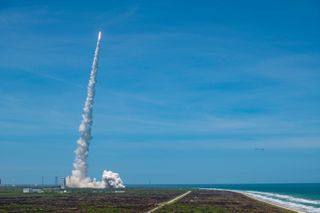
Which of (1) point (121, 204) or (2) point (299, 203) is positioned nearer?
(1) point (121, 204)

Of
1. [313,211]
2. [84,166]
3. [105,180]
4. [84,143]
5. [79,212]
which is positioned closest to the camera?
[79,212]

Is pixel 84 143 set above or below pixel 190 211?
above

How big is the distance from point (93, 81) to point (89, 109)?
1217cm

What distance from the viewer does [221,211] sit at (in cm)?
7581

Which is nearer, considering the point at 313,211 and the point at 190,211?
the point at 190,211

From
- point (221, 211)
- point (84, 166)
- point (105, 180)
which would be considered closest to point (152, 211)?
point (221, 211)

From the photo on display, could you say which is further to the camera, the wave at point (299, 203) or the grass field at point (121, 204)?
the wave at point (299, 203)

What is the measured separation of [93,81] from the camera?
13300 cm

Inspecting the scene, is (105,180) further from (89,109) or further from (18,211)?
(18,211)

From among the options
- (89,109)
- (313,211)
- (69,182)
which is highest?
(89,109)

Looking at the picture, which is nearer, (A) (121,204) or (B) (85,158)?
(A) (121,204)

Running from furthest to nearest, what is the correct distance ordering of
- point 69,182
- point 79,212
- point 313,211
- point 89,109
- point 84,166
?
point 69,182 < point 84,166 < point 89,109 < point 313,211 < point 79,212

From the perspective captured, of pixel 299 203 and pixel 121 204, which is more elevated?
pixel 121 204

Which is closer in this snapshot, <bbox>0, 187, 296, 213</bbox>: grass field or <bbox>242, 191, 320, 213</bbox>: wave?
<bbox>0, 187, 296, 213</bbox>: grass field
